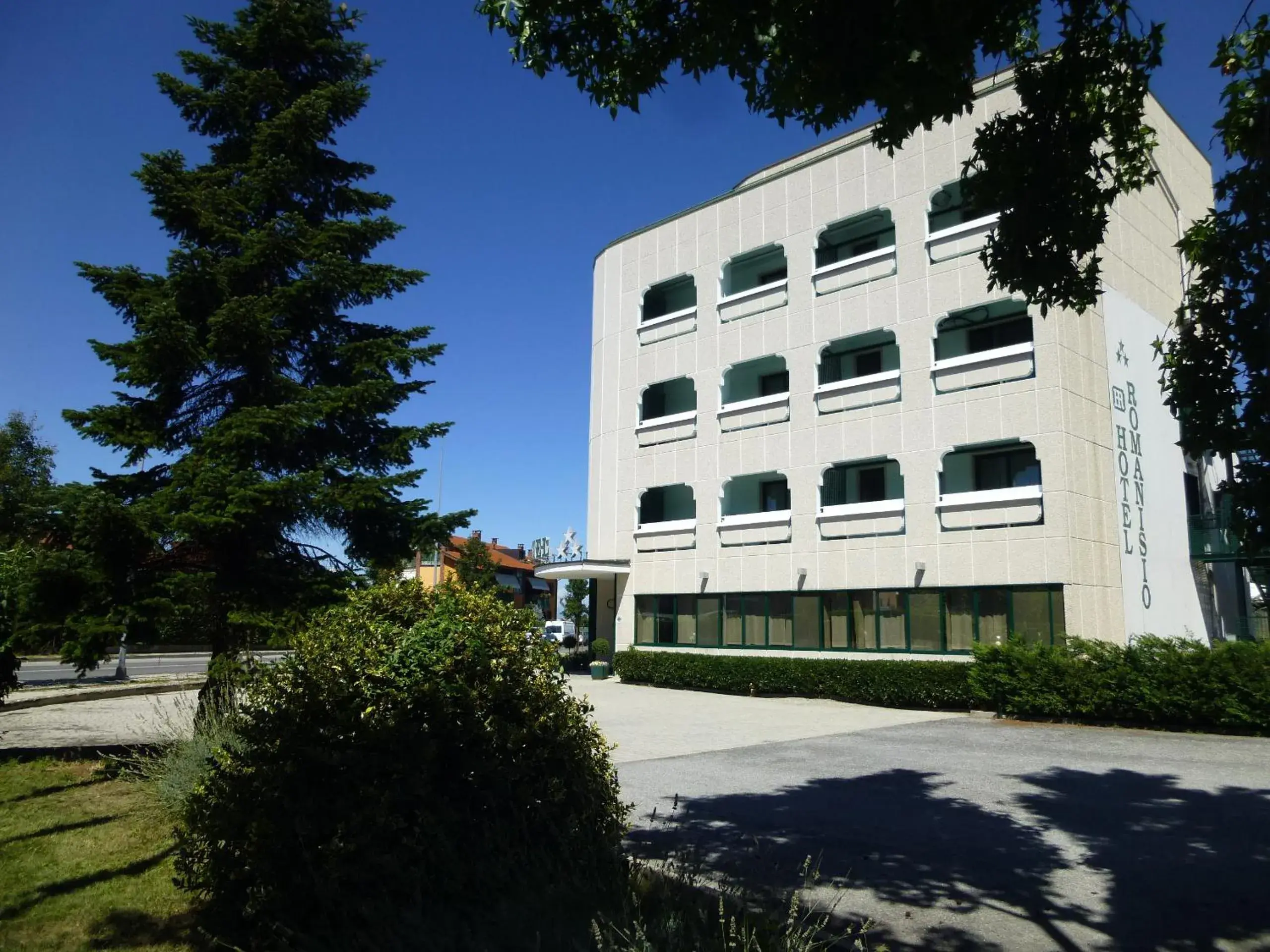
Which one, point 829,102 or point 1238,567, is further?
point 1238,567

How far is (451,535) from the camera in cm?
1262

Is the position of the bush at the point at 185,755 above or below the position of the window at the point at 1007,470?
below

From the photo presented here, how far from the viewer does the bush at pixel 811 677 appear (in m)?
20.2

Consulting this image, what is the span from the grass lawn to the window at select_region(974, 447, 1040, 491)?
18826 mm

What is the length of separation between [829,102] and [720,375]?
73.4 feet

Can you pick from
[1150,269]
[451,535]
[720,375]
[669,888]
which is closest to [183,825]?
[669,888]

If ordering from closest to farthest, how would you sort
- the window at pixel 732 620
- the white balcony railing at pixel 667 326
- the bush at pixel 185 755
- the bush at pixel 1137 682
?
the bush at pixel 185 755
the bush at pixel 1137 682
the window at pixel 732 620
the white balcony railing at pixel 667 326

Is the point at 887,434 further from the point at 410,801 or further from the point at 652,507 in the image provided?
the point at 410,801

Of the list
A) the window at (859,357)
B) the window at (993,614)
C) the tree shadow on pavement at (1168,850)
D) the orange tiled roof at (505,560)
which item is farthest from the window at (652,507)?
the orange tiled roof at (505,560)

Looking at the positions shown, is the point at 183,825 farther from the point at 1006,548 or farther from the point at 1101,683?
the point at 1006,548

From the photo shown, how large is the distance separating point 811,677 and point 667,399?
446 inches

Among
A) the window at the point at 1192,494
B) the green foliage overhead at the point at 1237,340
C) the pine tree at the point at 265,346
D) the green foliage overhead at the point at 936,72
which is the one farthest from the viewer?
the window at the point at 1192,494

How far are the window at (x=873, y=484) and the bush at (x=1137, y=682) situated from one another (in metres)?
6.10

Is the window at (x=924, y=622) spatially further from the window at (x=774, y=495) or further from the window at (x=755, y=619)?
the window at (x=774, y=495)
